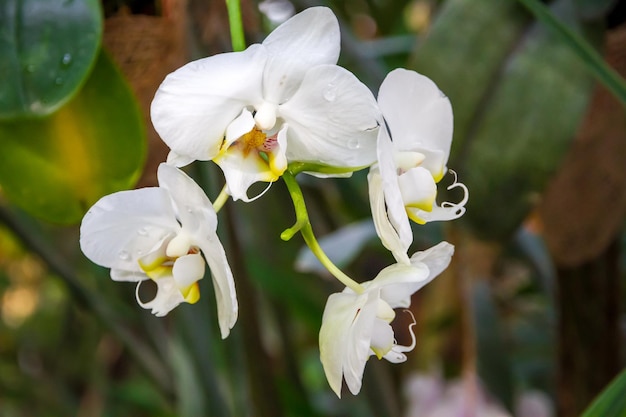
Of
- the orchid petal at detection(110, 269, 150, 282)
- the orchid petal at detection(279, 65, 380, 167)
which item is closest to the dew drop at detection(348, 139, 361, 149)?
the orchid petal at detection(279, 65, 380, 167)

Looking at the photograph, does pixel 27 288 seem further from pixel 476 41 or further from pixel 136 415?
pixel 476 41

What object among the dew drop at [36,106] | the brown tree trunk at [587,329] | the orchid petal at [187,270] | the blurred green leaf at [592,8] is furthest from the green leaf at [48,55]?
the brown tree trunk at [587,329]

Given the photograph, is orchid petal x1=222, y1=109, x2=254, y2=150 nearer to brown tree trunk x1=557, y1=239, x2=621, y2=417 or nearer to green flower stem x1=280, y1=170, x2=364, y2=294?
green flower stem x1=280, y1=170, x2=364, y2=294

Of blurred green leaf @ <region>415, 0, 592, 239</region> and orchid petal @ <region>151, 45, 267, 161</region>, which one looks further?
blurred green leaf @ <region>415, 0, 592, 239</region>

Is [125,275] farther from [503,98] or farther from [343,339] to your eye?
[503,98]

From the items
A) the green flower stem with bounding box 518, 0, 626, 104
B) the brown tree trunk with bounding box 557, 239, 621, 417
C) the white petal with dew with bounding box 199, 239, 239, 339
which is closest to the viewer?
the white petal with dew with bounding box 199, 239, 239, 339

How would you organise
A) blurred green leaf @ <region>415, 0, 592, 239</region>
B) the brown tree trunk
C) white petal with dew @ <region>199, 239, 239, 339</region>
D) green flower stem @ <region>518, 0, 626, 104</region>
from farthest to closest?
the brown tree trunk
blurred green leaf @ <region>415, 0, 592, 239</region>
green flower stem @ <region>518, 0, 626, 104</region>
white petal with dew @ <region>199, 239, 239, 339</region>
